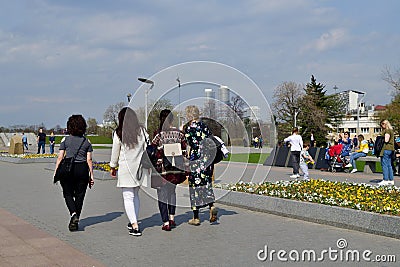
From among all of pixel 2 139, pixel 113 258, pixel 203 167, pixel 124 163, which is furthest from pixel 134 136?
pixel 2 139

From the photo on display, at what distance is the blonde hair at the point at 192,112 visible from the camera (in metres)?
7.61

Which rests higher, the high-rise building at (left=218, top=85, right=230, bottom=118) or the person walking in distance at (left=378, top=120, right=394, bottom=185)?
the high-rise building at (left=218, top=85, right=230, bottom=118)

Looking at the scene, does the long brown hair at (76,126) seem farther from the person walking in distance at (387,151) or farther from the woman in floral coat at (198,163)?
the person walking in distance at (387,151)

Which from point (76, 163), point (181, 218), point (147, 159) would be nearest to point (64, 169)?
point (76, 163)

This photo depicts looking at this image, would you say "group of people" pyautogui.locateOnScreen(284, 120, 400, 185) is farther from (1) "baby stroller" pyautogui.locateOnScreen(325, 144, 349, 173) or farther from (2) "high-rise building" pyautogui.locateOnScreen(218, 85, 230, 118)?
(2) "high-rise building" pyautogui.locateOnScreen(218, 85, 230, 118)

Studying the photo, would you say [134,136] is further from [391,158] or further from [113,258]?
[391,158]

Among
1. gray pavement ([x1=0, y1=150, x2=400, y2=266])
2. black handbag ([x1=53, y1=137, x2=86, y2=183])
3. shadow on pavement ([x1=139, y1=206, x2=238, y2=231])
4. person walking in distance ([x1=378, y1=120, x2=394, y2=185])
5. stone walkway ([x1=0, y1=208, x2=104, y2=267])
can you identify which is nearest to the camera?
stone walkway ([x1=0, y1=208, x2=104, y2=267])

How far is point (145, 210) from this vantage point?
942 centimetres

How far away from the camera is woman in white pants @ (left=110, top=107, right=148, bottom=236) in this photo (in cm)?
710

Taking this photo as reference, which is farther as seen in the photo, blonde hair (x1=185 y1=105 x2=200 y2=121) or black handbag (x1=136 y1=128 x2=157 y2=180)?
blonde hair (x1=185 y1=105 x2=200 y2=121)

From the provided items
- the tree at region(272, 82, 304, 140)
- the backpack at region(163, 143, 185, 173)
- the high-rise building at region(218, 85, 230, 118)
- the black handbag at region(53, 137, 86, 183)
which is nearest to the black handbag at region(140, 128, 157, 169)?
the backpack at region(163, 143, 185, 173)

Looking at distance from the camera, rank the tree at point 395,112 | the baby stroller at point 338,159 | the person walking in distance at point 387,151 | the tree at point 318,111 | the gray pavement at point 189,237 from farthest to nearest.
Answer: the tree at point 318,111 → the tree at point 395,112 → the baby stroller at point 338,159 → the person walking in distance at point 387,151 → the gray pavement at point 189,237

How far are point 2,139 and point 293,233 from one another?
190ft

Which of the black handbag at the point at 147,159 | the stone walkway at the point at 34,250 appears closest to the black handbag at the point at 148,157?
the black handbag at the point at 147,159
